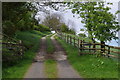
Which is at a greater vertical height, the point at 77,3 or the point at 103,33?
the point at 77,3

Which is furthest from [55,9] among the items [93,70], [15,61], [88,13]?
[93,70]

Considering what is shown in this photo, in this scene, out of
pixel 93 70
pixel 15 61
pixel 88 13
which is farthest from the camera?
pixel 88 13

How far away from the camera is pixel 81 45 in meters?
17.2

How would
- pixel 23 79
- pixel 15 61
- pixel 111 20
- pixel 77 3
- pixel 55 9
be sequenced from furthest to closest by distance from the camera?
pixel 55 9 < pixel 77 3 < pixel 111 20 < pixel 15 61 < pixel 23 79

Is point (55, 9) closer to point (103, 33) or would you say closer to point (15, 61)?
point (103, 33)

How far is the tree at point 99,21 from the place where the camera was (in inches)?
589

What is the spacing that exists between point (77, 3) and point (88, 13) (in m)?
1.82

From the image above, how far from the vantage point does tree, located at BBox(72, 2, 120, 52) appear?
1495 centimetres

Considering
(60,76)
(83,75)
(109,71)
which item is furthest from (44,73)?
(109,71)

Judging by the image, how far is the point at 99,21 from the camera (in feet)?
50.6

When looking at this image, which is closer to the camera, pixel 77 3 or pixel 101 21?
pixel 101 21

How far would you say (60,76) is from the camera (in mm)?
10312

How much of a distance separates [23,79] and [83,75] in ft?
11.6

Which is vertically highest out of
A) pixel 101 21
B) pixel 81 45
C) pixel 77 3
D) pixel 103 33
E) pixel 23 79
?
pixel 77 3
